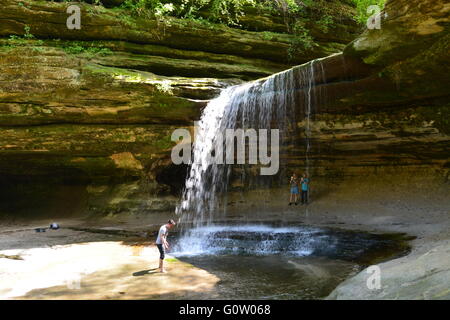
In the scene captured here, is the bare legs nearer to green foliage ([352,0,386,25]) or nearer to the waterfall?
the waterfall

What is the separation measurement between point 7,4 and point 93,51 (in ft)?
12.1

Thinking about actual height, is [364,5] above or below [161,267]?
above

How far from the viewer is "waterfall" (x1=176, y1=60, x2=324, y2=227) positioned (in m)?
13.5

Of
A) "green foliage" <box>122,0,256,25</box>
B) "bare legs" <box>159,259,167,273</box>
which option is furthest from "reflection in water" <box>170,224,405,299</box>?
"green foliage" <box>122,0,256,25</box>

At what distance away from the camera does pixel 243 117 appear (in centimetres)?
1452

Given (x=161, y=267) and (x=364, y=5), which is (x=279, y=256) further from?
(x=364, y=5)

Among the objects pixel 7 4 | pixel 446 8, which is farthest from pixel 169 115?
pixel 446 8

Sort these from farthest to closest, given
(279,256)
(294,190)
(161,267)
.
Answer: (294,190) < (279,256) < (161,267)

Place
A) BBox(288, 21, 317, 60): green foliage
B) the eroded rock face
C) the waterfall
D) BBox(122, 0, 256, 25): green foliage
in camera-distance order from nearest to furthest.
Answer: the eroded rock face → the waterfall → BBox(122, 0, 256, 25): green foliage → BBox(288, 21, 317, 60): green foliage

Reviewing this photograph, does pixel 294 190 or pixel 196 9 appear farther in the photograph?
pixel 196 9

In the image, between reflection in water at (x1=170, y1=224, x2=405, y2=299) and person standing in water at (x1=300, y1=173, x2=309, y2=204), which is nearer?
reflection in water at (x1=170, y1=224, x2=405, y2=299)

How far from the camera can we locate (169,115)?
1516 cm

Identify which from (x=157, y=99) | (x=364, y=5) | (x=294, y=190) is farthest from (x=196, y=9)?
(x=294, y=190)
